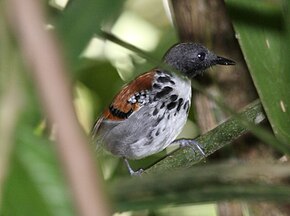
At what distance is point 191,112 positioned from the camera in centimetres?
260

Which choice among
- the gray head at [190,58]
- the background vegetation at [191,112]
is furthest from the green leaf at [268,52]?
the gray head at [190,58]

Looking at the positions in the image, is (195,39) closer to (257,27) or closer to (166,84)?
(166,84)

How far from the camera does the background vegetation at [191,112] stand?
1.40ft

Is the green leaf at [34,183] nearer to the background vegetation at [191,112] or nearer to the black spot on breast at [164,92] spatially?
the background vegetation at [191,112]

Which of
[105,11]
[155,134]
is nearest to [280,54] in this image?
[105,11]

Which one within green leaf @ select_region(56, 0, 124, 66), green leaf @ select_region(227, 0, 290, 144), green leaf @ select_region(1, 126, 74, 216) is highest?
green leaf @ select_region(56, 0, 124, 66)

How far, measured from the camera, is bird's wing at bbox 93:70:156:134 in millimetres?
2391

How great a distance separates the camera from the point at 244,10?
1.27 metres

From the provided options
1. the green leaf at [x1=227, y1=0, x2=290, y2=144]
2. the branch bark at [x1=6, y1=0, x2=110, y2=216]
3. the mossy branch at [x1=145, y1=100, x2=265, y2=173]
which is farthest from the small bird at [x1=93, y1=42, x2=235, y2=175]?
the branch bark at [x1=6, y1=0, x2=110, y2=216]

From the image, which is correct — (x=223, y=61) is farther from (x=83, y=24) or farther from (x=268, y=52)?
(x=83, y=24)

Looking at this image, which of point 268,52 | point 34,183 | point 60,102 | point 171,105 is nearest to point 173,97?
point 171,105

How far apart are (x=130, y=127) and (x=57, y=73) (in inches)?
86.9

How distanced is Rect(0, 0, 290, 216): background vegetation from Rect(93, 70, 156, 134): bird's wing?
115 millimetres

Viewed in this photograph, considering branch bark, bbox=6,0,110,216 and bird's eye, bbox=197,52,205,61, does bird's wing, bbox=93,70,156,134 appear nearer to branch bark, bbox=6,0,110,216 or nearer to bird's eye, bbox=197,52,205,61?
bird's eye, bbox=197,52,205,61
